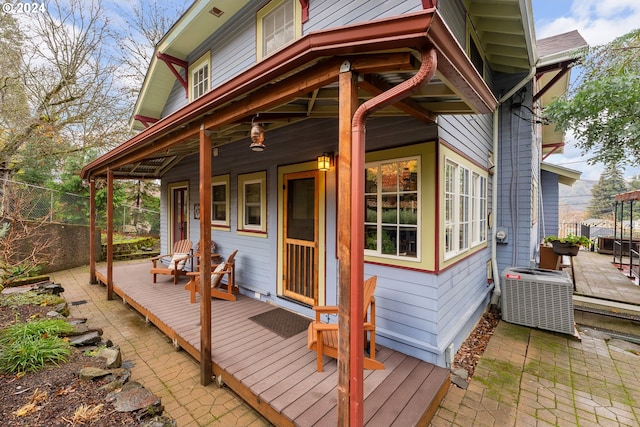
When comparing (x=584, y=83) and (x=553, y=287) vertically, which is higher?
(x=584, y=83)

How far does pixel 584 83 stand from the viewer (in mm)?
5242

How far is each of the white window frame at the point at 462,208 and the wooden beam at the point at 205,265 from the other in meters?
2.51

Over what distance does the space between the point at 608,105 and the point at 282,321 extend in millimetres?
6732

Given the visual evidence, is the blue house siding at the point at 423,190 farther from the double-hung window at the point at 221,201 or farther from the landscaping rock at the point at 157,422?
the landscaping rock at the point at 157,422

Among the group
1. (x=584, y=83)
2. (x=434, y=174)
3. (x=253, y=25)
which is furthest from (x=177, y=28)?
(x=584, y=83)

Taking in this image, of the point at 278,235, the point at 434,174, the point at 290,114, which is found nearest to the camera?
the point at 434,174

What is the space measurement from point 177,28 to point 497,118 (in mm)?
6683

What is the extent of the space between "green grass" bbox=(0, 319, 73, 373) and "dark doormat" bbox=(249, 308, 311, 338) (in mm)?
2050

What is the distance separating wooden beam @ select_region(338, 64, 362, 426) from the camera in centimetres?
168

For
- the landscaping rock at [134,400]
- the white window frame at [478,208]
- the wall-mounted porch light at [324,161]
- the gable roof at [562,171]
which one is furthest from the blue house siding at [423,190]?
the gable roof at [562,171]

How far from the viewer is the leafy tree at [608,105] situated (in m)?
4.91

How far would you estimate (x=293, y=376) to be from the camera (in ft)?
8.60

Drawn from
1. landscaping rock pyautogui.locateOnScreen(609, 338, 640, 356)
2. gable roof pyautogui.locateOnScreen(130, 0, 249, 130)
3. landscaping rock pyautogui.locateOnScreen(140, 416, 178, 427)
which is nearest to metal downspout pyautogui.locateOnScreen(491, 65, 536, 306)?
landscaping rock pyautogui.locateOnScreen(609, 338, 640, 356)

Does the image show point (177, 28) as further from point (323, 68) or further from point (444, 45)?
point (444, 45)
